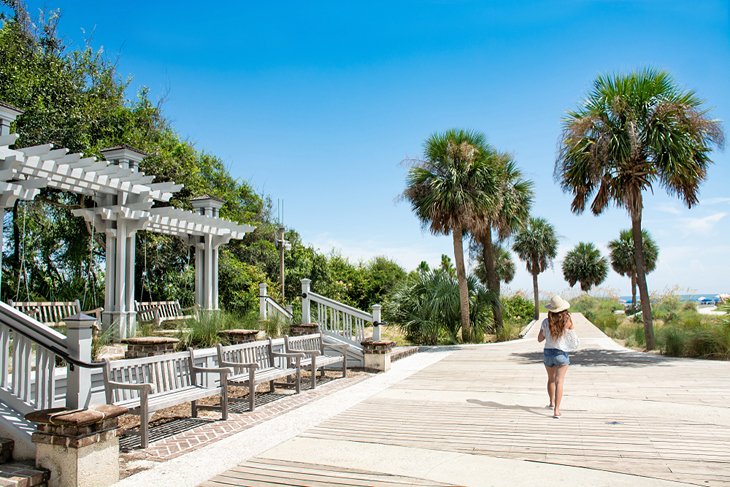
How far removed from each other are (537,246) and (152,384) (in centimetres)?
3373

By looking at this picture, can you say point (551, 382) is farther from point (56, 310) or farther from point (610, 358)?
point (56, 310)

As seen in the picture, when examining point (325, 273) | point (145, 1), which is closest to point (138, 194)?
point (145, 1)

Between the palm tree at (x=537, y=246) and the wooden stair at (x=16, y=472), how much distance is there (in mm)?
34477

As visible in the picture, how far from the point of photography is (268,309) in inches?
576

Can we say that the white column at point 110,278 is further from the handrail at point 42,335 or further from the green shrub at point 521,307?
the green shrub at point 521,307

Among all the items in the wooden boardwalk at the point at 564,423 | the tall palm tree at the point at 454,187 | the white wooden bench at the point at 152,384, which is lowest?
the wooden boardwalk at the point at 564,423

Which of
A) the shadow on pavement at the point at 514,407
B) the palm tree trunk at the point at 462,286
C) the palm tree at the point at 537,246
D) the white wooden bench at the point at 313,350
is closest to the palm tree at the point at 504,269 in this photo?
the palm tree at the point at 537,246

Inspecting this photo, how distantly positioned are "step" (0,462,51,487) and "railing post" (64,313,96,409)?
0.49 metres

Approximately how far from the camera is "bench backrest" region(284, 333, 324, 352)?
9413 millimetres

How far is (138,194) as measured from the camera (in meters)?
11.1

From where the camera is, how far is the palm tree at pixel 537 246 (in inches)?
1430

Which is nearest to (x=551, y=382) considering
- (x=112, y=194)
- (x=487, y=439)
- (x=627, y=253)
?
(x=487, y=439)

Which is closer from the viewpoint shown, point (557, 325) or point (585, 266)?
point (557, 325)

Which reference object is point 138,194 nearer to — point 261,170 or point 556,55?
point 556,55
